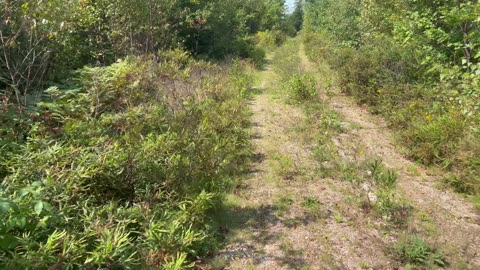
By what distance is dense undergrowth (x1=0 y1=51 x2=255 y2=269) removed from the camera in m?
2.71

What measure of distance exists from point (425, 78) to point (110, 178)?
6875 millimetres

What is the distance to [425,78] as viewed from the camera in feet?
23.6

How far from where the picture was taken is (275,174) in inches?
201

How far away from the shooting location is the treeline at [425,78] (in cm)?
452

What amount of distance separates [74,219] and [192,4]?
11.2 m

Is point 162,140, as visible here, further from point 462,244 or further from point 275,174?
point 462,244

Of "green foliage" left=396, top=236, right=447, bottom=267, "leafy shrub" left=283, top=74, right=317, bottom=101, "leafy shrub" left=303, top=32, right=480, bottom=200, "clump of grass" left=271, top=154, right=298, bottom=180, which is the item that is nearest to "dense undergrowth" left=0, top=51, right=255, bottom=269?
"clump of grass" left=271, top=154, right=298, bottom=180

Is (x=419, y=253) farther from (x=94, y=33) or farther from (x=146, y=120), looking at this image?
(x=94, y=33)

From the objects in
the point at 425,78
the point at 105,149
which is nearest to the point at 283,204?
the point at 105,149

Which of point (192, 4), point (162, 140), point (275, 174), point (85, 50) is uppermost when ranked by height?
point (192, 4)

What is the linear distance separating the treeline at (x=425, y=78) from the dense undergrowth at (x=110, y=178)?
3070 millimetres

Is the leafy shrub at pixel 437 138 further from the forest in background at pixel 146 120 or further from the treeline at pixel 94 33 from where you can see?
the treeline at pixel 94 33

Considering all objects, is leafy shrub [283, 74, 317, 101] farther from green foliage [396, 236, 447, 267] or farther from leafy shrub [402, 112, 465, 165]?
green foliage [396, 236, 447, 267]

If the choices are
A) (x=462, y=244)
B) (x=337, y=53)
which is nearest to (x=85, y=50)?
(x=337, y=53)
